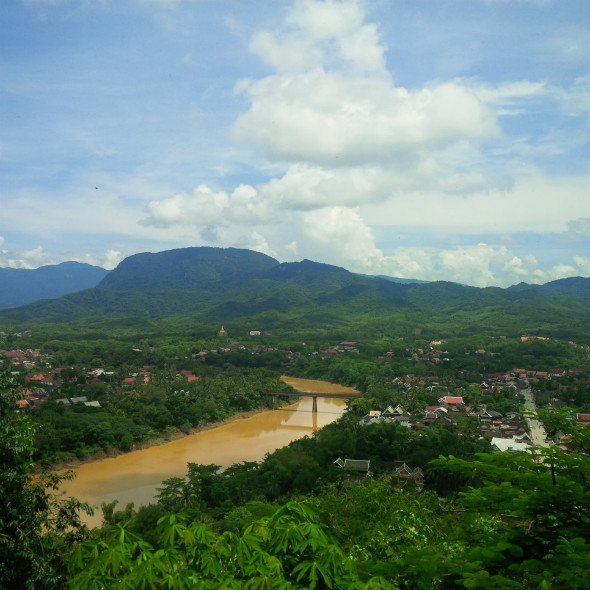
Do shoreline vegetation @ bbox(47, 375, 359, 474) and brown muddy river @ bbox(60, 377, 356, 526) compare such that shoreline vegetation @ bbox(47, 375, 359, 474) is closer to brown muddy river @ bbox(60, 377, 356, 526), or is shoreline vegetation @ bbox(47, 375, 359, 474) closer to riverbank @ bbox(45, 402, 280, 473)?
Result: riverbank @ bbox(45, 402, 280, 473)

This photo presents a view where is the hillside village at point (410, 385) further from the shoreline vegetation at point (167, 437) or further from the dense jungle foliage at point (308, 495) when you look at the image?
the shoreline vegetation at point (167, 437)

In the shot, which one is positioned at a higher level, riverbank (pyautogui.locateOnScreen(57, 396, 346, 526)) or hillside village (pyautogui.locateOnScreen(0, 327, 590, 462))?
hillside village (pyautogui.locateOnScreen(0, 327, 590, 462))

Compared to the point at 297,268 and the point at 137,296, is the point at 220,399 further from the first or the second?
the point at 297,268

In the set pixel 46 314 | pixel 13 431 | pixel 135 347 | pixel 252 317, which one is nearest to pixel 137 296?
pixel 46 314

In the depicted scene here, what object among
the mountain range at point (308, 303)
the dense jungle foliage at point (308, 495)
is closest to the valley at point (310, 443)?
the dense jungle foliage at point (308, 495)

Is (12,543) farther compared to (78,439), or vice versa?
(78,439)

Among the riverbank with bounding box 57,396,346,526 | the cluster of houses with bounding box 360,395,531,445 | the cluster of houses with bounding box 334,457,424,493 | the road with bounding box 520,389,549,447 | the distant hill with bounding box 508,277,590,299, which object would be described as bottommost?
the riverbank with bounding box 57,396,346,526

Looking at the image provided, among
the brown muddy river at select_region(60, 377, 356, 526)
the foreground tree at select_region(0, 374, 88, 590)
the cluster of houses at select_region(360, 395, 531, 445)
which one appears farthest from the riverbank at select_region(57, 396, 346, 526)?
the foreground tree at select_region(0, 374, 88, 590)
